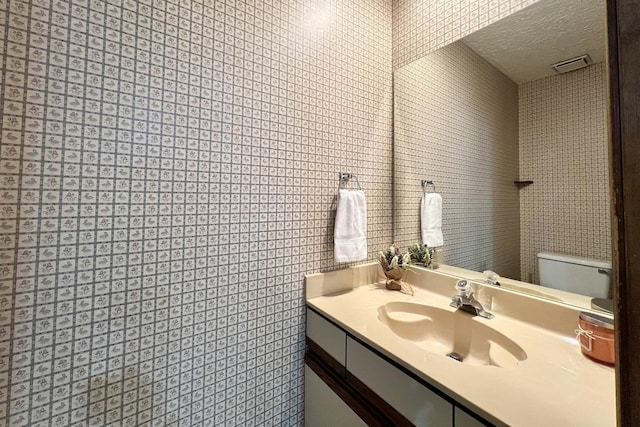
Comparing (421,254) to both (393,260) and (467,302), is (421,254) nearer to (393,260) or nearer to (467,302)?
(393,260)

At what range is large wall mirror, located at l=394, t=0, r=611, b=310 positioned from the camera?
2.90ft

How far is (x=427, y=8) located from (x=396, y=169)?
79cm

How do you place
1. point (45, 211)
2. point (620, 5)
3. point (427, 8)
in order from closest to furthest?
point (620, 5), point (45, 211), point (427, 8)

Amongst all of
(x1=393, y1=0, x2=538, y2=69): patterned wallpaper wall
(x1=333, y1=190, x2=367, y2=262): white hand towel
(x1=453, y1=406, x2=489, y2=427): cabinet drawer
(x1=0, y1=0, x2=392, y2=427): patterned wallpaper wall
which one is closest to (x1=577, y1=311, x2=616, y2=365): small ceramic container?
(x1=453, y1=406, x2=489, y2=427): cabinet drawer

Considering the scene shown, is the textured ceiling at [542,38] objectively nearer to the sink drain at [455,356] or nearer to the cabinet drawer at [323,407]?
the sink drain at [455,356]

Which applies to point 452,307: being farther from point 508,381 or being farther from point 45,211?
point 45,211

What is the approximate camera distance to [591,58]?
0.87 metres

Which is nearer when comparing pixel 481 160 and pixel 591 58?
pixel 591 58

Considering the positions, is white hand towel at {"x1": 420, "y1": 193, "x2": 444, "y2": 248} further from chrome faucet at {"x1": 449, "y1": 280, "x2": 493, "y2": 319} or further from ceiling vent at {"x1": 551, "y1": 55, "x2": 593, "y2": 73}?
ceiling vent at {"x1": 551, "y1": 55, "x2": 593, "y2": 73}

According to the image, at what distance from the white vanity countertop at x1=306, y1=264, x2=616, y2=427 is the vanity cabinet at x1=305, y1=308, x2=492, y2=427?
0.04 metres

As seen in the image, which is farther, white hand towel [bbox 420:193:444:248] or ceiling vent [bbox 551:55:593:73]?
white hand towel [bbox 420:193:444:248]

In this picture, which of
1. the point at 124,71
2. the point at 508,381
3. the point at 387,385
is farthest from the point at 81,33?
the point at 508,381

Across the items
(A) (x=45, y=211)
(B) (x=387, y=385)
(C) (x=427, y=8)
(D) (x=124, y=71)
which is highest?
(C) (x=427, y=8)

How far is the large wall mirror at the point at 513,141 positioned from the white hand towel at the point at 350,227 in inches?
13.1
